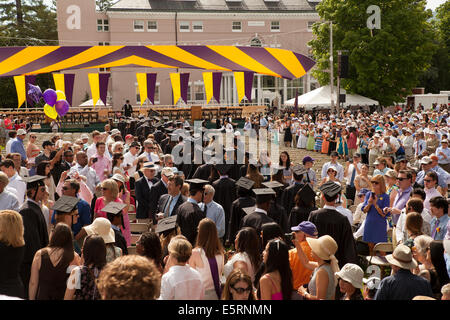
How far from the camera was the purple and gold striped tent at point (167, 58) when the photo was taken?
1322 cm

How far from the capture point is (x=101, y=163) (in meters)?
9.09

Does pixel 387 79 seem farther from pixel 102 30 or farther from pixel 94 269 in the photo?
pixel 94 269

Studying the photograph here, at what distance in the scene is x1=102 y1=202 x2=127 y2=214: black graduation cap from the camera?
5.27 metres

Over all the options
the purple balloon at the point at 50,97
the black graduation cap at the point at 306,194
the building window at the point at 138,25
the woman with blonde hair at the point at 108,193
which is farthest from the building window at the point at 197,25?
the woman with blonde hair at the point at 108,193

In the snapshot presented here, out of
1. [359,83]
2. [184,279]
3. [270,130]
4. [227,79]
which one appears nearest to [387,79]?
[359,83]

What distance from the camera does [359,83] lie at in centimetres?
3612

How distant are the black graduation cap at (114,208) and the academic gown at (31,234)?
2.17ft

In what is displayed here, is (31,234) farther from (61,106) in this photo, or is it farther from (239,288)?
(61,106)

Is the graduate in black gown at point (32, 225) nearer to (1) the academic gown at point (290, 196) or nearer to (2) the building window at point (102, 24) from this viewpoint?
(1) the academic gown at point (290, 196)

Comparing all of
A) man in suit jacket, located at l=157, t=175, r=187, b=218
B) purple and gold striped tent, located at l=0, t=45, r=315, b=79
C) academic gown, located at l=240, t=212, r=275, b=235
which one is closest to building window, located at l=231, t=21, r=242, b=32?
purple and gold striped tent, located at l=0, t=45, r=315, b=79

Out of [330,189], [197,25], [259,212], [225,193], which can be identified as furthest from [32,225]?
[197,25]

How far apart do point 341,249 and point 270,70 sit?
8301 millimetres

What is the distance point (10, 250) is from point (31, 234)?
95 cm

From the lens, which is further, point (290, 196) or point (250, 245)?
point (290, 196)
